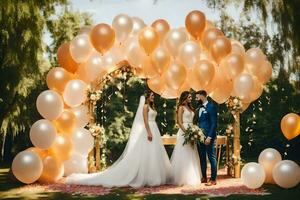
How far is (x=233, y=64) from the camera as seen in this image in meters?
9.56

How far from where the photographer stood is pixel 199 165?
9508mm

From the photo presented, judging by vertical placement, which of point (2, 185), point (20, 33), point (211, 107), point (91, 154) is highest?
point (20, 33)

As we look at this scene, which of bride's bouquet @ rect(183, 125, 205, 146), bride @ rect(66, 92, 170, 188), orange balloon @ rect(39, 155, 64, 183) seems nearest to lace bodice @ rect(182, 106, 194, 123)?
bride's bouquet @ rect(183, 125, 205, 146)

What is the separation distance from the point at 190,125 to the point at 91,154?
2841 mm

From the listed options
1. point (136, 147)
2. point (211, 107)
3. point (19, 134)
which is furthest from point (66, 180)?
point (19, 134)

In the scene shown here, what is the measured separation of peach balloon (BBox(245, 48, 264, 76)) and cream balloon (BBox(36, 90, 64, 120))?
4284 millimetres

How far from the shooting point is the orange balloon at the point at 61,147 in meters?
10.1

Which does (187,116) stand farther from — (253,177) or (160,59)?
(253,177)

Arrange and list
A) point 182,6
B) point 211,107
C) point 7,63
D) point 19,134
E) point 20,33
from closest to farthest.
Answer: point 211,107 < point 20,33 < point 7,63 < point 182,6 < point 19,134

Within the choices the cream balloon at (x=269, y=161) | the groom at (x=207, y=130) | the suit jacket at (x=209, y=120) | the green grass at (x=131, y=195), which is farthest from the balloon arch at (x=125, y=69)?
the cream balloon at (x=269, y=161)

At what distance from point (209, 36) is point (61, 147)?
4.06 metres

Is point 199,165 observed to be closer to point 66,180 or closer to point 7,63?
point 66,180

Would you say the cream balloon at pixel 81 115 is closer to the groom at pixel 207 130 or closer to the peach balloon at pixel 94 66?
the peach balloon at pixel 94 66

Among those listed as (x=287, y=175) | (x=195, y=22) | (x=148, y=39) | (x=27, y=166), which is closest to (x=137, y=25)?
(x=148, y=39)
